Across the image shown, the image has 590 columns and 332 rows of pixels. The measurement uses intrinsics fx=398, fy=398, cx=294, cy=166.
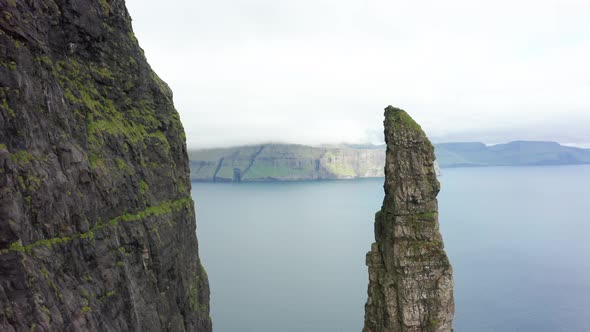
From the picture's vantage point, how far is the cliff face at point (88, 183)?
964 inches

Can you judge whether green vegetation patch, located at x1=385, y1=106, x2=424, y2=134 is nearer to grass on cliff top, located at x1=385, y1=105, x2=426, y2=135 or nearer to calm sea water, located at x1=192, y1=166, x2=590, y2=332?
grass on cliff top, located at x1=385, y1=105, x2=426, y2=135

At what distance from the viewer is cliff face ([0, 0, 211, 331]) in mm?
Answer: 24484

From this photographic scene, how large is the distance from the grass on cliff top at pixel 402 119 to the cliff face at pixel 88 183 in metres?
25.4

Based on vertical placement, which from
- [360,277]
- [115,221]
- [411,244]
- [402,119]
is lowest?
[360,277]

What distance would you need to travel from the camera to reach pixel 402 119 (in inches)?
1329

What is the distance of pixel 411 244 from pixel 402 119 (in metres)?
10.4

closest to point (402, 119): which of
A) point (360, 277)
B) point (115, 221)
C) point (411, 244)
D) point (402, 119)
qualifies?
point (402, 119)

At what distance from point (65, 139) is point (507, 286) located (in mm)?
110791

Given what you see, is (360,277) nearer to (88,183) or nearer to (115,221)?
(115,221)

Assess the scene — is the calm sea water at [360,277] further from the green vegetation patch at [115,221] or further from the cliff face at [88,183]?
the green vegetation patch at [115,221]

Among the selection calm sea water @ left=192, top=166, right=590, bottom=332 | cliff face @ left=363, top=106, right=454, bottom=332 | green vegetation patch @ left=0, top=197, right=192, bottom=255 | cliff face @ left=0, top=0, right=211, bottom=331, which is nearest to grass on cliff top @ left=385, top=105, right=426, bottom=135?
cliff face @ left=363, top=106, right=454, bottom=332

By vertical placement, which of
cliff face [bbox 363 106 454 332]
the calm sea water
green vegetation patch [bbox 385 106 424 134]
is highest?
green vegetation patch [bbox 385 106 424 134]

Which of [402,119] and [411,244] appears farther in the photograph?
[402,119]

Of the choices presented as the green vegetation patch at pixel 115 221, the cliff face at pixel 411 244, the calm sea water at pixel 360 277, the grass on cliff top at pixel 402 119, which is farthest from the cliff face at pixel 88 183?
the calm sea water at pixel 360 277
